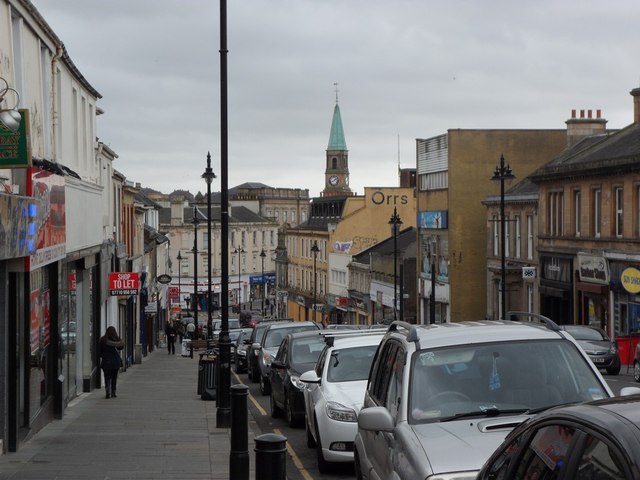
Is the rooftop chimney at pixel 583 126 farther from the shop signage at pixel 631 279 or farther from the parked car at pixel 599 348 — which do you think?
the parked car at pixel 599 348

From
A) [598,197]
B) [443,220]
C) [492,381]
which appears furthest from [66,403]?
[443,220]

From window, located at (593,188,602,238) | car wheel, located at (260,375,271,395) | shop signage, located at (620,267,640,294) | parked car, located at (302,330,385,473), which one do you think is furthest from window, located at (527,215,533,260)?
parked car, located at (302,330,385,473)

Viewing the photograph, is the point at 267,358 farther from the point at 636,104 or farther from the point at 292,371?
the point at 636,104

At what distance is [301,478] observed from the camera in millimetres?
13648

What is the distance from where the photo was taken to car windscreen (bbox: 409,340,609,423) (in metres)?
8.29

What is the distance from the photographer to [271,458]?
31.3 ft

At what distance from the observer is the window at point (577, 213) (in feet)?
160

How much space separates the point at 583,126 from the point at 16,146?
49.6m

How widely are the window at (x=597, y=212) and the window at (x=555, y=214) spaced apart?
11.7 feet

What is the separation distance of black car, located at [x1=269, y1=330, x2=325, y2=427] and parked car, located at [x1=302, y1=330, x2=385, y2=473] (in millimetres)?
2182

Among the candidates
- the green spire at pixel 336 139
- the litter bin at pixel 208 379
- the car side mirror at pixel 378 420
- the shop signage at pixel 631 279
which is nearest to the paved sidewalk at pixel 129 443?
the litter bin at pixel 208 379

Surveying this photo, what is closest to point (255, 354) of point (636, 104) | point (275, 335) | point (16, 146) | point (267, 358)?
point (275, 335)

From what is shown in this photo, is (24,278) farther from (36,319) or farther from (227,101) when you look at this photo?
(227,101)

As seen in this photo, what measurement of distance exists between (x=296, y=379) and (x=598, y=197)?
103ft
